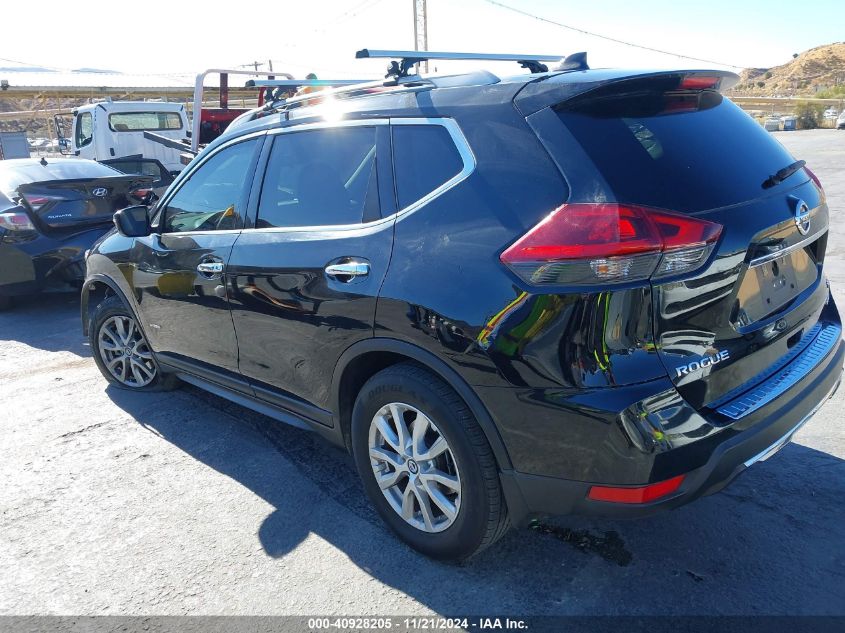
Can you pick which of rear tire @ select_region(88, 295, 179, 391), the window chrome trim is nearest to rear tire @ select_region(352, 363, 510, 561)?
the window chrome trim

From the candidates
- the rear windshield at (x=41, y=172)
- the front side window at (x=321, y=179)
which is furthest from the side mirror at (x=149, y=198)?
the front side window at (x=321, y=179)

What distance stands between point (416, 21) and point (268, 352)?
4699cm

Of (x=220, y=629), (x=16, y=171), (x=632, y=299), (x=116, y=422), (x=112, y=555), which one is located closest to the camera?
(x=632, y=299)

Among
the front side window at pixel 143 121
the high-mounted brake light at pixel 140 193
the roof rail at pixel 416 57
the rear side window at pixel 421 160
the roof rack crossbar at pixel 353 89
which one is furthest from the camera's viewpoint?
the front side window at pixel 143 121

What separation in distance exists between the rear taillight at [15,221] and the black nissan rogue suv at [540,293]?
484cm

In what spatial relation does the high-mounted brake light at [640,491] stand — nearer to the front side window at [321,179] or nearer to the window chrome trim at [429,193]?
the window chrome trim at [429,193]

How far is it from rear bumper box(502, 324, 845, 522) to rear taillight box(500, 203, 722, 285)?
0.59m

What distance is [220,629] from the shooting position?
2486mm

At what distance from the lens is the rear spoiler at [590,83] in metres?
2.32

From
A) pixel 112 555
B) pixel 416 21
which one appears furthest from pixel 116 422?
pixel 416 21

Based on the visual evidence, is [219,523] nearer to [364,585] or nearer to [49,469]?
[364,585]

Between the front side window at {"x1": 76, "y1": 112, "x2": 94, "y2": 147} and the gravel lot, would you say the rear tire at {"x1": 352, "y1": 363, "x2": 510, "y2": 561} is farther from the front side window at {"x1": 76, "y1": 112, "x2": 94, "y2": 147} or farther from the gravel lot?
the front side window at {"x1": 76, "y1": 112, "x2": 94, "y2": 147}

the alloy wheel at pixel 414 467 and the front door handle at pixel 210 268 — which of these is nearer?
the alloy wheel at pixel 414 467

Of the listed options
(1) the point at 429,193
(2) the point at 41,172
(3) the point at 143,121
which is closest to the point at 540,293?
Result: (1) the point at 429,193
